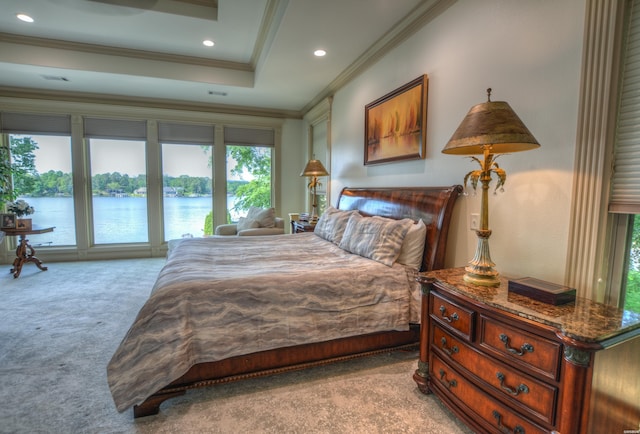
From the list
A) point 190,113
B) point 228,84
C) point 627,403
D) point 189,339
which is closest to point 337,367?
point 189,339

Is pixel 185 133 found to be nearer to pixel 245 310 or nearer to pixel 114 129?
pixel 114 129

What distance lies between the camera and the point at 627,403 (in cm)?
123

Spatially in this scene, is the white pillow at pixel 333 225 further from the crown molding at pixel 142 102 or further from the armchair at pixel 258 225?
the crown molding at pixel 142 102

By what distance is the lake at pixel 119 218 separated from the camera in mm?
5207

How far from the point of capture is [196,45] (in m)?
3.89

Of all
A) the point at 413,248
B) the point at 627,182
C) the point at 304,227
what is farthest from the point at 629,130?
the point at 304,227

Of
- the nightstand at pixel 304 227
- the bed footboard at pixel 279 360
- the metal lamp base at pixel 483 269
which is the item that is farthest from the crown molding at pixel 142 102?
the metal lamp base at pixel 483 269

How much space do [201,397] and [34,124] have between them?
5.48m

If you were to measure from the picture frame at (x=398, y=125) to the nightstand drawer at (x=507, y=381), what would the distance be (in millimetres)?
1584

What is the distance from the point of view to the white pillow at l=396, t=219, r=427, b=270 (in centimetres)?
232

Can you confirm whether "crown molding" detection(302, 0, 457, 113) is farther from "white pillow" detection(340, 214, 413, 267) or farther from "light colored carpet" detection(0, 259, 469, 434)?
"light colored carpet" detection(0, 259, 469, 434)

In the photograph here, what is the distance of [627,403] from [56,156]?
699 cm

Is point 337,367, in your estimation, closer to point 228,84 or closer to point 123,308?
point 123,308

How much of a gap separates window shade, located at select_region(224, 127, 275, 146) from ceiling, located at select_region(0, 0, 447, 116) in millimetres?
791
